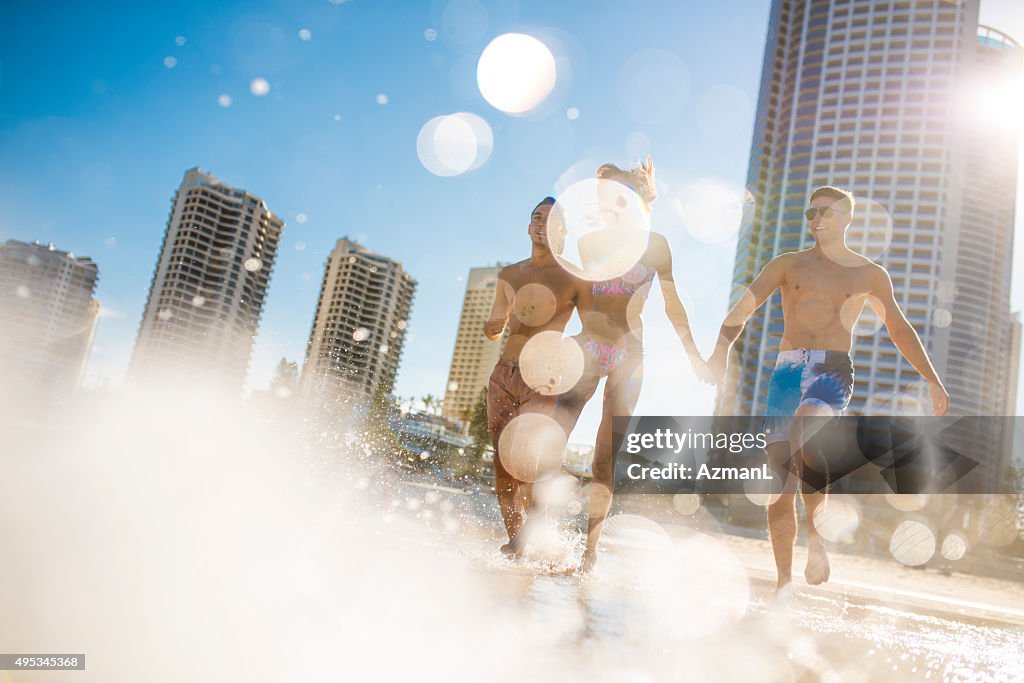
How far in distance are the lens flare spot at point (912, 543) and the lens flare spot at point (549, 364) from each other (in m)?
28.5

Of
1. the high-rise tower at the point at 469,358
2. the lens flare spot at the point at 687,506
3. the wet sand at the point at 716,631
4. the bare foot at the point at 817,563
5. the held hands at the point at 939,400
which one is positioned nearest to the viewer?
the wet sand at the point at 716,631

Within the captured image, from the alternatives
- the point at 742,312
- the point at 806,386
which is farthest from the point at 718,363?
the point at 806,386

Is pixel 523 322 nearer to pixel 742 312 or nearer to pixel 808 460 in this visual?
pixel 742 312

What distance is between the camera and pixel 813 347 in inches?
162

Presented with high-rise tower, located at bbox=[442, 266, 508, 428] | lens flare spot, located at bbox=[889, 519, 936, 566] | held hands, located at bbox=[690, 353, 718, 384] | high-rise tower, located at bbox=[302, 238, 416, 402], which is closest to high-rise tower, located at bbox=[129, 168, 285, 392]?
high-rise tower, located at bbox=[302, 238, 416, 402]

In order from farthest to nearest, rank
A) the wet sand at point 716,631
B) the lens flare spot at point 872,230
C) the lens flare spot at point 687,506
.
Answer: the lens flare spot at point 872,230
the lens flare spot at point 687,506
the wet sand at point 716,631

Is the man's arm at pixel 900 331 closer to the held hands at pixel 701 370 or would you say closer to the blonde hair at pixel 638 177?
the held hands at pixel 701 370

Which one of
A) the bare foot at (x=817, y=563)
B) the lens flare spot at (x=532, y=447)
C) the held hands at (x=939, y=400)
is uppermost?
the held hands at (x=939, y=400)

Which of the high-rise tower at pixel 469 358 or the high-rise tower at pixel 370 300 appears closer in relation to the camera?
the high-rise tower at pixel 370 300

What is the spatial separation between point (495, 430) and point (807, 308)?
2.11 m

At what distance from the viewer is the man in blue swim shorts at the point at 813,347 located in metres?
3.99

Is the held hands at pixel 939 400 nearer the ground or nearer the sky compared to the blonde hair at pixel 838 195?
nearer the ground

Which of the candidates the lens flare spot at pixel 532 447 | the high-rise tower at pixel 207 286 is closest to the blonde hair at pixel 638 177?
the lens flare spot at pixel 532 447

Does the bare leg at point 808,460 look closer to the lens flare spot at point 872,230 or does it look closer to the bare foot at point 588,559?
the bare foot at point 588,559
